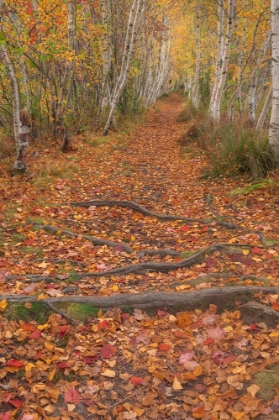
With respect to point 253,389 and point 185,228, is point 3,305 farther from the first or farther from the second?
point 185,228

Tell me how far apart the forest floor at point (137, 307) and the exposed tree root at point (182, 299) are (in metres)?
0.01

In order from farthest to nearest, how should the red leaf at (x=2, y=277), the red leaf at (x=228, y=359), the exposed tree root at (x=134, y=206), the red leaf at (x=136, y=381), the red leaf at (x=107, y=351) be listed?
the exposed tree root at (x=134, y=206), the red leaf at (x=2, y=277), the red leaf at (x=107, y=351), the red leaf at (x=228, y=359), the red leaf at (x=136, y=381)

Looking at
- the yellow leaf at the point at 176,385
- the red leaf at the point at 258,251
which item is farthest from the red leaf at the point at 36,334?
the red leaf at the point at 258,251

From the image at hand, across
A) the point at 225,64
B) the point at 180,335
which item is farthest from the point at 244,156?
the point at 180,335

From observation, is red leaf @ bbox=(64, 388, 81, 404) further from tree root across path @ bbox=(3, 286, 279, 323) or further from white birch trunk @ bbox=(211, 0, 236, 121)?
white birch trunk @ bbox=(211, 0, 236, 121)

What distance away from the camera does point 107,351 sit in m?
3.63

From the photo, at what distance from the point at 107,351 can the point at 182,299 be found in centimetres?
106

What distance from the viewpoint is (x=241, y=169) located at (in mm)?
8797

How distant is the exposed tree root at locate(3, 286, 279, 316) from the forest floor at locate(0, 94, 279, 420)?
1cm

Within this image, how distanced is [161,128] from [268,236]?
14923 mm

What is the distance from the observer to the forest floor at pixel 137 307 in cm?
312

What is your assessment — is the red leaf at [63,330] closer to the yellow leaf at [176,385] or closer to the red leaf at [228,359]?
the yellow leaf at [176,385]

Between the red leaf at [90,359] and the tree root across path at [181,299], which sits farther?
the tree root across path at [181,299]

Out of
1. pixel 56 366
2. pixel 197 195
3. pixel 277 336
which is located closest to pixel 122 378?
pixel 56 366
